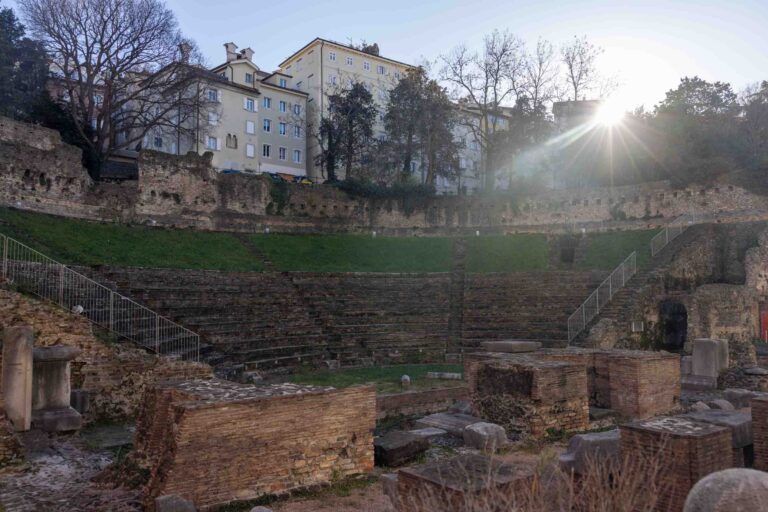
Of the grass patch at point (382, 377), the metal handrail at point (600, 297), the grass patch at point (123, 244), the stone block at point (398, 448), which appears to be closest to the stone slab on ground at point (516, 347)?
the grass patch at point (382, 377)

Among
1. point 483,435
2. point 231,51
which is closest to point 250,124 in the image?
point 231,51

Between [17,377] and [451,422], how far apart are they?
7.83 metres

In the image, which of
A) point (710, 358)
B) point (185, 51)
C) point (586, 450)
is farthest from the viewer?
point (185, 51)

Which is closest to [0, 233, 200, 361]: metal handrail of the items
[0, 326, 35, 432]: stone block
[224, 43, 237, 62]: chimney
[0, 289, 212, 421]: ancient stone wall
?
[0, 289, 212, 421]: ancient stone wall

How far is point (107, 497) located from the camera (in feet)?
23.7

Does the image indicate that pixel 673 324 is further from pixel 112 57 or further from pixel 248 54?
pixel 248 54

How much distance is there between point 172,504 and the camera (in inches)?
254

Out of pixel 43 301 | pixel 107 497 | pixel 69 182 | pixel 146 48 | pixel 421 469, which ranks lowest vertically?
pixel 107 497

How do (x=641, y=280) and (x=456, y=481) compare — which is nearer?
(x=456, y=481)

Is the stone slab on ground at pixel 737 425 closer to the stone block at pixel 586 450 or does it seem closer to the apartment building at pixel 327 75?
the stone block at pixel 586 450

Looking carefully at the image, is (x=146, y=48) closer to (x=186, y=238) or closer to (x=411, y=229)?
(x=186, y=238)

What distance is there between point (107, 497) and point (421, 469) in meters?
4.17

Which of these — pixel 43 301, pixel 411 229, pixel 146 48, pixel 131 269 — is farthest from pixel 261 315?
pixel 146 48

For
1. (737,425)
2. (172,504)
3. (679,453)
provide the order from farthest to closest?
(737,425) < (172,504) < (679,453)
